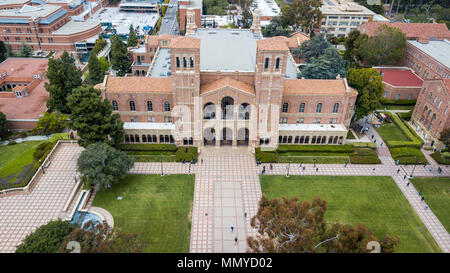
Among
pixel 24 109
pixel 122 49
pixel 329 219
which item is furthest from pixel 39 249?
pixel 122 49

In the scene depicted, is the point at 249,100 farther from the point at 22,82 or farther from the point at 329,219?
the point at 22,82

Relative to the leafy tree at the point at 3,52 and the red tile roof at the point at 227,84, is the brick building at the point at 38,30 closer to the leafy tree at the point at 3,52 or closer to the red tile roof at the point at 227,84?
the leafy tree at the point at 3,52

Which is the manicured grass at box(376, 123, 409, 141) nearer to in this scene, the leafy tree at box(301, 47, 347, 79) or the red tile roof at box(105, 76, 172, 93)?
the leafy tree at box(301, 47, 347, 79)

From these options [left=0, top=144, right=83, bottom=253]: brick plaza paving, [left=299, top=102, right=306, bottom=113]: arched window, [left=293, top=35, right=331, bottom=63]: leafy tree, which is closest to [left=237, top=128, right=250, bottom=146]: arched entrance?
[left=299, top=102, right=306, bottom=113]: arched window

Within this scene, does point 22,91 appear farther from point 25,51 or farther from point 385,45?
point 385,45

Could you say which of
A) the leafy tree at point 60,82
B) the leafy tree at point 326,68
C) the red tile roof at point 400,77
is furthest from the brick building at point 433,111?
the leafy tree at point 60,82
